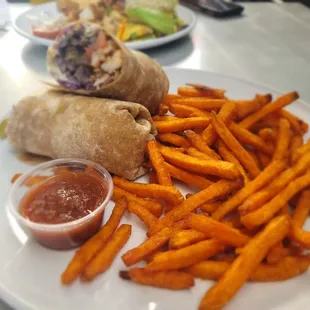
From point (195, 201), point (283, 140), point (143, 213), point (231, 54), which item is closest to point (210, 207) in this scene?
point (195, 201)

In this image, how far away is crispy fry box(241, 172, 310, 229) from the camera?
1523 millimetres

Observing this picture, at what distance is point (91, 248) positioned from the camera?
1515mm

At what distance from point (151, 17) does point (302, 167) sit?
2634 mm

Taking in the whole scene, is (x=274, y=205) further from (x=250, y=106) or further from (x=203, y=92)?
(x=203, y=92)

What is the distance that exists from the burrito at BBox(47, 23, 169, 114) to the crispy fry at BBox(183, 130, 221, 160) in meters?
0.47

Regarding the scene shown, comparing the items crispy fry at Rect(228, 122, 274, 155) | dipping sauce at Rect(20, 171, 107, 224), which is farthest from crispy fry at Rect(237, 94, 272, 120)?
dipping sauce at Rect(20, 171, 107, 224)

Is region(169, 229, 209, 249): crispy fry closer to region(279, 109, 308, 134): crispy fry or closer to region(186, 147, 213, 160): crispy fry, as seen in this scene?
region(186, 147, 213, 160): crispy fry

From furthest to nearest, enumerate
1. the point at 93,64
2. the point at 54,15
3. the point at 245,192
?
the point at 54,15 → the point at 93,64 → the point at 245,192

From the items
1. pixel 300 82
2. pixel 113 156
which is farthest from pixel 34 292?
pixel 300 82

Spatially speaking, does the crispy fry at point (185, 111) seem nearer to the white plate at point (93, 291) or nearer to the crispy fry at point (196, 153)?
the crispy fry at point (196, 153)

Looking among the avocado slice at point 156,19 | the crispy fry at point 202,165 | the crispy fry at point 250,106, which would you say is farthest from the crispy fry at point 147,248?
the avocado slice at point 156,19

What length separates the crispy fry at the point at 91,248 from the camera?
1421mm

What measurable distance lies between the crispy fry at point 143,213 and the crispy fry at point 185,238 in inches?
6.6

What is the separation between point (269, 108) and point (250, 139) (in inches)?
10.8
